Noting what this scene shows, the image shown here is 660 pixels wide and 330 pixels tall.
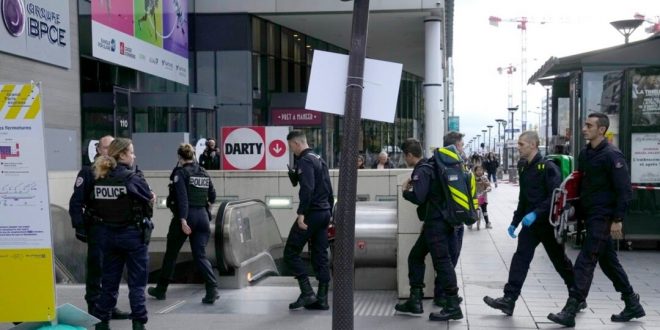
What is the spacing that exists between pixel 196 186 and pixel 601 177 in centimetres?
418

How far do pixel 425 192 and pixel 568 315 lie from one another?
1706mm

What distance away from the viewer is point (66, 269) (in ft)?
31.5

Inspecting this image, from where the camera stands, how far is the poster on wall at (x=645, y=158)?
11109mm

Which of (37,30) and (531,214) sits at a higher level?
(37,30)

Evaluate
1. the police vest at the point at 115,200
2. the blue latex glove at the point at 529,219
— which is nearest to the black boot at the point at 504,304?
the blue latex glove at the point at 529,219

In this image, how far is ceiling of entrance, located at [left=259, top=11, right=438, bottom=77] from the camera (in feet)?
86.8

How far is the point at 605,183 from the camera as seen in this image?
21.3 ft

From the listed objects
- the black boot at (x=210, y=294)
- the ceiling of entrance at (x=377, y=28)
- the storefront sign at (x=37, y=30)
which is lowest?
the black boot at (x=210, y=294)

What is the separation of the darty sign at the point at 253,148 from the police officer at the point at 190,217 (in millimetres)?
4687

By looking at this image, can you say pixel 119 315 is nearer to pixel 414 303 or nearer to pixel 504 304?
pixel 414 303

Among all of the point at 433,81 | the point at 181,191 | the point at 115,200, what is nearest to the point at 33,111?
the point at 115,200

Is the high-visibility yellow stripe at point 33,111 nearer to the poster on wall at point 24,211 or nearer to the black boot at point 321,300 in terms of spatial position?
the poster on wall at point 24,211

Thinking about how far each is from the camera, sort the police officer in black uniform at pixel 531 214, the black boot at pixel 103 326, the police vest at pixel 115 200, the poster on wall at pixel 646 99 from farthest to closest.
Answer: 1. the poster on wall at pixel 646 99
2. the police officer in black uniform at pixel 531 214
3. the black boot at pixel 103 326
4. the police vest at pixel 115 200

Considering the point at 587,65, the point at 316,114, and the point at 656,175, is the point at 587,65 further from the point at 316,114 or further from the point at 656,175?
the point at 316,114
